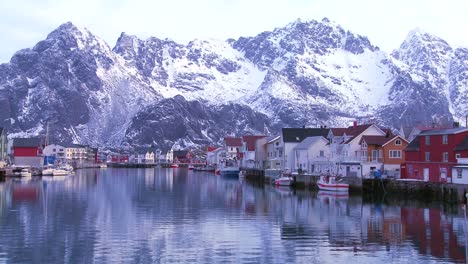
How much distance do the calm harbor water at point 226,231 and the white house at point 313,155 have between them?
29.0 m

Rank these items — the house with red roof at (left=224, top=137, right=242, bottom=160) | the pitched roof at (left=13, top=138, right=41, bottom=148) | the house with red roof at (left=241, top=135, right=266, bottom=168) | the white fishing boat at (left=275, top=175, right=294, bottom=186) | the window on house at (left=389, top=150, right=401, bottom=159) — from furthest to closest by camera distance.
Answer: the house with red roof at (left=224, top=137, right=242, bottom=160) < the pitched roof at (left=13, top=138, right=41, bottom=148) < the house with red roof at (left=241, top=135, right=266, bottom=168) < the white fishing boat at (left=275, top=175, right=294, bottom=186) < the window on house at (left=389, top=150, right=401, bottom=159)

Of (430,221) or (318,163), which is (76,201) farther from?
(318,163)

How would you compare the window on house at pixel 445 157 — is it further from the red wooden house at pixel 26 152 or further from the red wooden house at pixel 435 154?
the red wooden house at pixel 26 152

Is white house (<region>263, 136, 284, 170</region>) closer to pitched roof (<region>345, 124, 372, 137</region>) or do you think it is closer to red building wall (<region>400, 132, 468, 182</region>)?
pitched roof (<region>345, 124, 372, 137</region>)

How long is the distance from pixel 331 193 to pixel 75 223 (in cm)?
3474

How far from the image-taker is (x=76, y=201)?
64.2 meters

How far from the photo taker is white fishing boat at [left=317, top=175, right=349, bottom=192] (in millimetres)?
74062

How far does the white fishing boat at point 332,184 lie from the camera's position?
74.1m

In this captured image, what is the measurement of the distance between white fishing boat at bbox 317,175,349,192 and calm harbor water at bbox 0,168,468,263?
28.6ft

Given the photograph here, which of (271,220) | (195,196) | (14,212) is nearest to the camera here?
(271,220)

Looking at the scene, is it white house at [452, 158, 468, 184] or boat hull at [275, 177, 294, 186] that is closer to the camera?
white house at [452, 158, 468, 184]

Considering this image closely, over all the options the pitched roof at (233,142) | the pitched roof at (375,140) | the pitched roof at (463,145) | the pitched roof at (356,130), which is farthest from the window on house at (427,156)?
the pitched roof at (233,142)

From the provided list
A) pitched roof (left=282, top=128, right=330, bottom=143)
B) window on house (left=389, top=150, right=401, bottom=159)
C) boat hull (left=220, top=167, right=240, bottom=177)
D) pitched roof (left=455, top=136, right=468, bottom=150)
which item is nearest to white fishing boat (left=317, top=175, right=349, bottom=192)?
window on house (left=389, top=150, right=401, bottom=159)

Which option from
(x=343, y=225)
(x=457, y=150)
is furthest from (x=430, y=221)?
(x=457, y=150)
